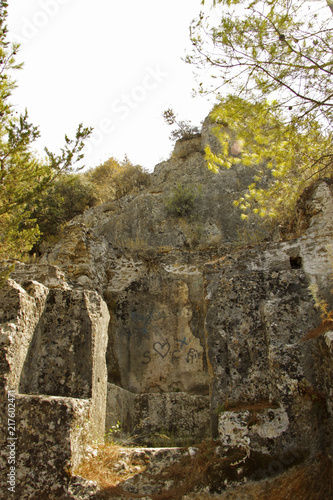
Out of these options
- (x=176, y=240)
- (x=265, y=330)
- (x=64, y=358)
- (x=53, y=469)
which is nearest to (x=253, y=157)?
(x=265, y=330)

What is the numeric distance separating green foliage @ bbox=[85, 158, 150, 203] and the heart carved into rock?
9.19 meters

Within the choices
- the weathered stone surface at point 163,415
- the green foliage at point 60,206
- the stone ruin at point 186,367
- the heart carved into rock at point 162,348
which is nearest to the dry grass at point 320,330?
the stone ruin at point 186,367

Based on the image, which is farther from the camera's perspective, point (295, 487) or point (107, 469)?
point (107, 469)

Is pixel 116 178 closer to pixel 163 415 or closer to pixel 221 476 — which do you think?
pixel 163 415

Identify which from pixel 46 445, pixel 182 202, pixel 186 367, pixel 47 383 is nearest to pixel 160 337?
pixel 186 367

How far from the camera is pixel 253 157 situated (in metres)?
6.56

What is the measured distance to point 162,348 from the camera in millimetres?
7859

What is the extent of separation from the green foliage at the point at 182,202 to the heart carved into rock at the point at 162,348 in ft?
20.3

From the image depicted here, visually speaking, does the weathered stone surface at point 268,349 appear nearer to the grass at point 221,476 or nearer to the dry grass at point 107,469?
the grass at point 221,476

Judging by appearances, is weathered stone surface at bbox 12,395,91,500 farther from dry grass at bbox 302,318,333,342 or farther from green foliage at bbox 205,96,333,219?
green foliage at bbox 205,96,333,219

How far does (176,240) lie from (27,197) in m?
7.34

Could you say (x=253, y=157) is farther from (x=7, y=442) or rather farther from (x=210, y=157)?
(x=7, y=442)

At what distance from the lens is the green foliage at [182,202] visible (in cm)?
1338

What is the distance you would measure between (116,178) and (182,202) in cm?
628
